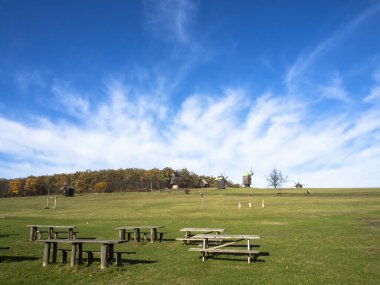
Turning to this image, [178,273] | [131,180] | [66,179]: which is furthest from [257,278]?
[66,179]

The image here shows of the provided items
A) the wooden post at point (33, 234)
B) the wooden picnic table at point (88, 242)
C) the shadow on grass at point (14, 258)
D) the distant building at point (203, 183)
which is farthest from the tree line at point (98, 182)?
the wooden picnic table at point (88, 242)

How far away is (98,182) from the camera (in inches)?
5891

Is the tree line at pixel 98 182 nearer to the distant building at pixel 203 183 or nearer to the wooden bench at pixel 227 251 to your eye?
Answer: the distant building at pixel 203 183

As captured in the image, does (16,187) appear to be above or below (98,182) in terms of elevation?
below

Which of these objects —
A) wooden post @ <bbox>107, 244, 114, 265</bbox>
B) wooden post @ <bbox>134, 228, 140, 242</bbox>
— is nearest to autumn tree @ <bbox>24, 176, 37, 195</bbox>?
wooden post @ <bbox>134, 228, 140, 242</bbox>

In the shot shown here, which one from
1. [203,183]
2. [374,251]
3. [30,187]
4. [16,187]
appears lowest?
[374,251]

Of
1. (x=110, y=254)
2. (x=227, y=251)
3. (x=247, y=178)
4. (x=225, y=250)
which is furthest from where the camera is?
(x=247, y=178)

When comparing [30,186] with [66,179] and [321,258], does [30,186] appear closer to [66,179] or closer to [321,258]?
[66,179]

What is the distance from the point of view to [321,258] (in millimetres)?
14953

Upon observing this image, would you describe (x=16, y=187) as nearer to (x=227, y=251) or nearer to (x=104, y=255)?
(x=104, y=255)

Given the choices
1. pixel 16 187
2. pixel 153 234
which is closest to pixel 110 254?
pixel 153 234

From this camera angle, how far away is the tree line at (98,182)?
5561 inches

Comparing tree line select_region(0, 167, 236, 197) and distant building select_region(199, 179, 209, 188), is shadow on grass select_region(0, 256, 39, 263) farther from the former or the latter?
distant building select_region(199, 179, 209, 188)

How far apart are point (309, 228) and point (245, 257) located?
11342mm
